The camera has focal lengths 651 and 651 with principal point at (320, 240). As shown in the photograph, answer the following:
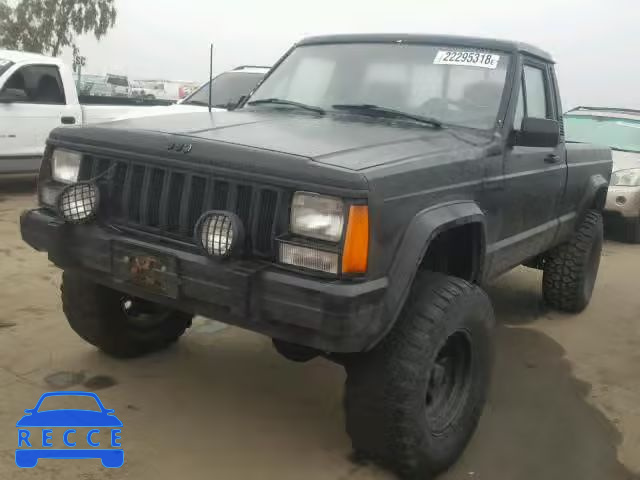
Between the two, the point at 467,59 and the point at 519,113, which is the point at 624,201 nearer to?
the point at 519,113

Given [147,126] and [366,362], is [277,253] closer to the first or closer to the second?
[366,362]

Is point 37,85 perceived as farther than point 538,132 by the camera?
Yes

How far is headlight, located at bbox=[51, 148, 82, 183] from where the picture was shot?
2857 mm

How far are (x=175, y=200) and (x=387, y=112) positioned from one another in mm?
1259

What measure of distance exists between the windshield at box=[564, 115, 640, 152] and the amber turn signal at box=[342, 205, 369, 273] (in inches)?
275

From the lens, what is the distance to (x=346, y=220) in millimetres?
2195

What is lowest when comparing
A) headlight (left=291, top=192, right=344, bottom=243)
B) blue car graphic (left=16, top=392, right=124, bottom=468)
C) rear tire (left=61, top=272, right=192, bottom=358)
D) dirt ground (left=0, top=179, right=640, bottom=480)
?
blue car graphic (left=16, top=392, right=124, bottom=468)

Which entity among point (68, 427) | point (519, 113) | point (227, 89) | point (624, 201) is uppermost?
point (227, 89)

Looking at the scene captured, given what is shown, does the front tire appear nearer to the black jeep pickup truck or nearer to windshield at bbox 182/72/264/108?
the black jeep pickup truck

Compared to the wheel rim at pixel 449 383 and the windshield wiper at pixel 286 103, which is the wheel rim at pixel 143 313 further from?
the wheel rim at pixel 449 383

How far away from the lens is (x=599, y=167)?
4.88 metres

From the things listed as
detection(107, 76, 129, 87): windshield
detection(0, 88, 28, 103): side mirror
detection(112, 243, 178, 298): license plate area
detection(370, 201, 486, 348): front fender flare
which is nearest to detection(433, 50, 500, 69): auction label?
detection(370, 201, 486, 348): front fender flare

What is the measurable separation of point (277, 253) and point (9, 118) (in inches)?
255

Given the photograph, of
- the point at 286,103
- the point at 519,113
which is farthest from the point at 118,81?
the point at 519,113
